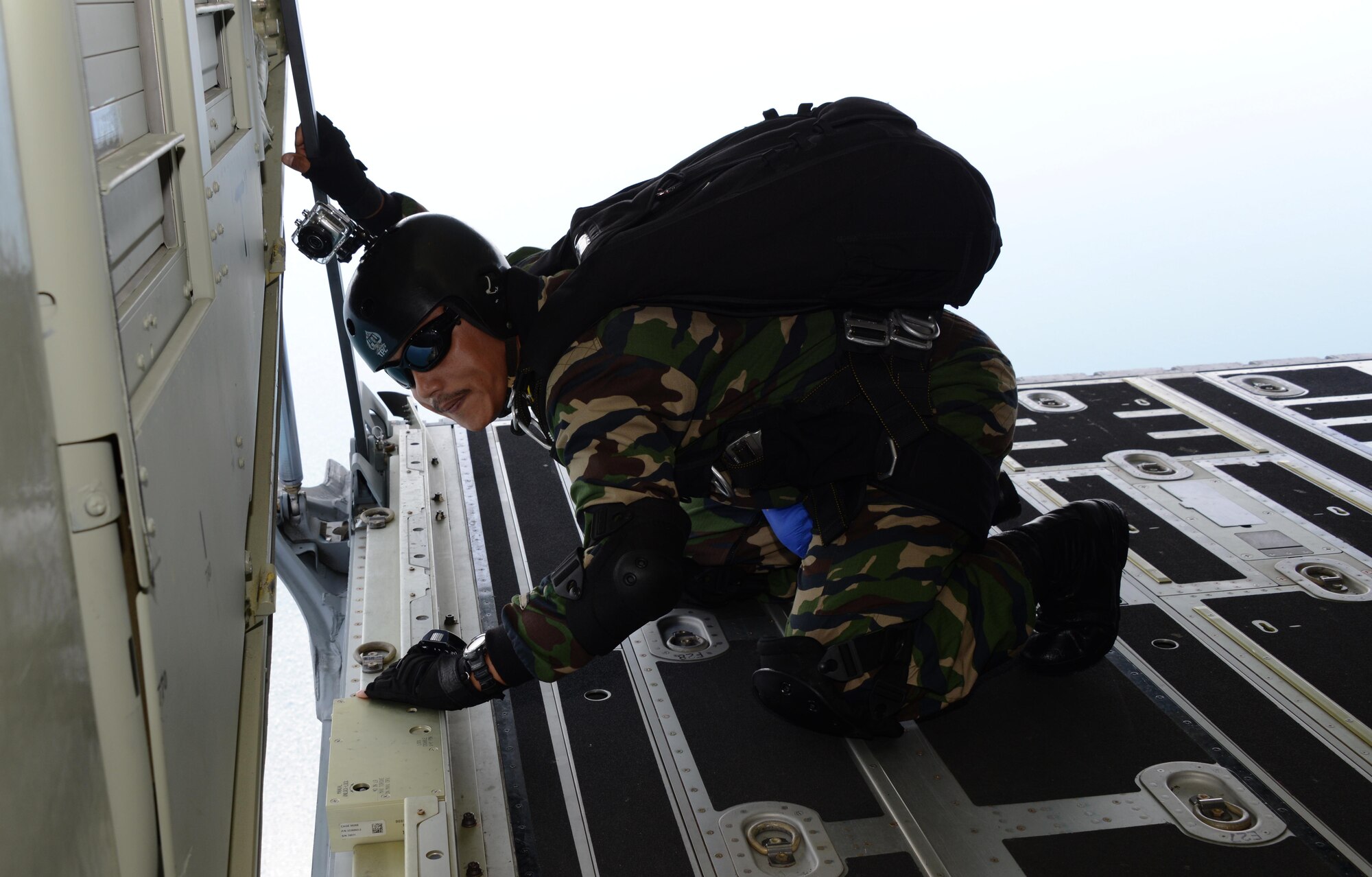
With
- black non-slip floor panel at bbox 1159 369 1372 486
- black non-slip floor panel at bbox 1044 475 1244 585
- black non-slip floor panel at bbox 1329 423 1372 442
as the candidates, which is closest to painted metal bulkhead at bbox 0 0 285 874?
black non-slip floor panel at bbox 1044 475 1244 585

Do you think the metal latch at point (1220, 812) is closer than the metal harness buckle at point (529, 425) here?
Yes

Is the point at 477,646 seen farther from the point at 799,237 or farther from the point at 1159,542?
the point at 1159,542

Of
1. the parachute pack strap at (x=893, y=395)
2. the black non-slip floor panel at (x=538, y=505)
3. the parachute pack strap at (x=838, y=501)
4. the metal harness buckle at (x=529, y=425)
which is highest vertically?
the parachute pack strap at (x=893, y=395)

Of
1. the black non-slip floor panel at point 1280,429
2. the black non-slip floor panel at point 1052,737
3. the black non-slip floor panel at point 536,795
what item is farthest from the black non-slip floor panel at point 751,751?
the black non-slip floor panel at point 1280,429

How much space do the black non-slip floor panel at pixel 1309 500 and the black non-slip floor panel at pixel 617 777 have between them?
2382 millimetres

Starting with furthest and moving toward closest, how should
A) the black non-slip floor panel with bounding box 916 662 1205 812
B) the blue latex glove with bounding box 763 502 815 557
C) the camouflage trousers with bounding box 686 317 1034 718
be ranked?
the blue latex glove with bounding box 763 502 815 557, the camouflage trousers with bounding box 686 317 1034 718, the black non-slip floor panel with bounding box 916 662 1205 812

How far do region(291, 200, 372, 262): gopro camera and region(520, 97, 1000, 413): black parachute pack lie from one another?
53 centimetres

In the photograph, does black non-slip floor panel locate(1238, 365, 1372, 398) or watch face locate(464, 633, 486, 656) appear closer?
watch face locate(464, 633, 486, 656)

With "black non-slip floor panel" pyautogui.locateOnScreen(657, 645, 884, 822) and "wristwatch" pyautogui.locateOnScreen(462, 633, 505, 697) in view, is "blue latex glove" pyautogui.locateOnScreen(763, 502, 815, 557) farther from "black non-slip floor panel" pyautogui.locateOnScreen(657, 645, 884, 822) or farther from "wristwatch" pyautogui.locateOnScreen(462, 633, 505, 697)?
"wristwatch" pyautogui.locateOnScreen(462, 633, 505, 697)

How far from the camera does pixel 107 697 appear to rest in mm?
925

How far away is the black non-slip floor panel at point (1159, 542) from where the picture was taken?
348 cm

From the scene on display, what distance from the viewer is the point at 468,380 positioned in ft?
8.64

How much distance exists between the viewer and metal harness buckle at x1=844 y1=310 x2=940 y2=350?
2.65m

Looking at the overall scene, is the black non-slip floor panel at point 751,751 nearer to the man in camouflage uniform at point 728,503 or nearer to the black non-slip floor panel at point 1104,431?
the man in camouflage uniform at point 728,503
